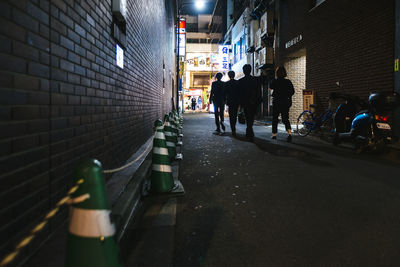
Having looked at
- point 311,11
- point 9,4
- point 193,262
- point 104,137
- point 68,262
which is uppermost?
point 311,11

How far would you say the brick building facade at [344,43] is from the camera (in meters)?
8.30

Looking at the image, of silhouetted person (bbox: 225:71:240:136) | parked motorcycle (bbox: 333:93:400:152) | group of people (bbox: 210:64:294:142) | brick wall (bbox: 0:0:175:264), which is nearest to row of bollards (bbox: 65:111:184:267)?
brick wall (bbox: 0:0:175:264)

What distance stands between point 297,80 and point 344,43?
19.5ft

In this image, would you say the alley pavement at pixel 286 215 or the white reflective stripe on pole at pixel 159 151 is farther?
the white reflective stripe on pole at pixel 159 151

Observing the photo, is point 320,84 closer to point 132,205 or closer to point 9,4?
point 132,205

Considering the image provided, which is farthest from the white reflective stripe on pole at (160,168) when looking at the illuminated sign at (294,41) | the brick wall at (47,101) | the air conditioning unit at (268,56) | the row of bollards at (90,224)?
the air conditioning unit at (268,56)

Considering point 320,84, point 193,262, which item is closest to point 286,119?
point 320,84

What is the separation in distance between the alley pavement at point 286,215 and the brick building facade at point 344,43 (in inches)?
169

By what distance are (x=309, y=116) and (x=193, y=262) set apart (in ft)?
29.9

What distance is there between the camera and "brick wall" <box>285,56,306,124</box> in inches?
635

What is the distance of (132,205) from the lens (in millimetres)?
3158

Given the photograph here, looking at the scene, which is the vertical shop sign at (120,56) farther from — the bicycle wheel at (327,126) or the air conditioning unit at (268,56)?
the air conditioning unit at (268,56)

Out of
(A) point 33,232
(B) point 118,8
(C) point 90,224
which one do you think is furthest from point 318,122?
(A) point 33,232

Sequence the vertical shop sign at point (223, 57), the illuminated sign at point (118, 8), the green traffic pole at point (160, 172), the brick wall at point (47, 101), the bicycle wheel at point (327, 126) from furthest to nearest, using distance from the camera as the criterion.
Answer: the vertical shop sign at point (223, 57) < the bicycle wheel at point (327, 126) < the illuminated sign at point (118, 8) < the green traffic pole at point (160, 172) < the brick wall at point (47, 101)
